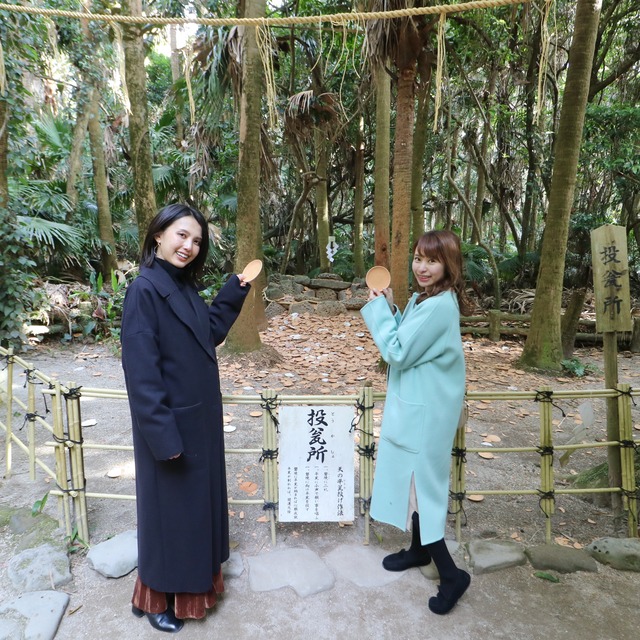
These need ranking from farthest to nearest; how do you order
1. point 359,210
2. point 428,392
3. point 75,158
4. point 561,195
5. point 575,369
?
point 359,210 < point 75,158 < point 575,369 < point 561,195 < point 428,392

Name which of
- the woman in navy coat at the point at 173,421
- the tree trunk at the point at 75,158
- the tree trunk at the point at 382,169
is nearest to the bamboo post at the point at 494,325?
the tree trunk at the point at 382,169

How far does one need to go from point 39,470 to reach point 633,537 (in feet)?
12.7

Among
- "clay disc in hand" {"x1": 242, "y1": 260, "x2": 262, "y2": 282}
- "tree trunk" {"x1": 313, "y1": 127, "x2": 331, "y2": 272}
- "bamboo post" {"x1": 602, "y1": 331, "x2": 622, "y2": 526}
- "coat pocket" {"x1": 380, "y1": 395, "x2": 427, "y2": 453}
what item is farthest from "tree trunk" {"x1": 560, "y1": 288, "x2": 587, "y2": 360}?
"clay disc in hand" {"x1": 242, "y1": 260, "x2": 262, "y2": 282}

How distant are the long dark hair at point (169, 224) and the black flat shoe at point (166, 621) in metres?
1.46

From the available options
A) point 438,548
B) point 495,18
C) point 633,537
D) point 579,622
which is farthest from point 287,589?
point 495,18

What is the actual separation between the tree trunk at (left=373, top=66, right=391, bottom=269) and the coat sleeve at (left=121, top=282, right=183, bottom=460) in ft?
17.9

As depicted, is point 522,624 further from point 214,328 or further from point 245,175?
point 245,175

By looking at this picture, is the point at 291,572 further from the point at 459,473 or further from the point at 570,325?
the point at 570,325

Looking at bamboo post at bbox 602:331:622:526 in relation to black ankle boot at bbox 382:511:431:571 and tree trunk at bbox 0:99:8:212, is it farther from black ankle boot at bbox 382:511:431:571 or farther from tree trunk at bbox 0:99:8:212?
tree trunk at bbox 0:99:8:212

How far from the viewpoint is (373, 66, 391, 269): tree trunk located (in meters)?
7.01

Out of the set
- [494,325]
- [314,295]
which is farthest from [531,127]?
[314,295]

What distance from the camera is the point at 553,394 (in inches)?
97.9

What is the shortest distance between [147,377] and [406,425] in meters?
1.10

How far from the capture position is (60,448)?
7.98 feet
